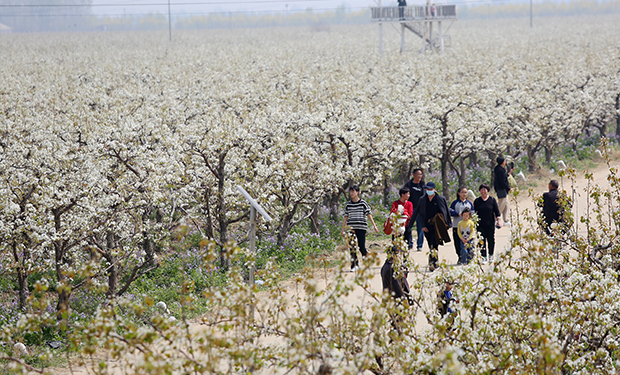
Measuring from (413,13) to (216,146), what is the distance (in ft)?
120

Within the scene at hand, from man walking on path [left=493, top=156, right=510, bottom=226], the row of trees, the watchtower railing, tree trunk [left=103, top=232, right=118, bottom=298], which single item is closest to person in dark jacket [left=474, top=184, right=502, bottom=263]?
man walking on path [left=493, top=156, right=510, bottom=226]

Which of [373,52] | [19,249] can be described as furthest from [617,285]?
[373,52]

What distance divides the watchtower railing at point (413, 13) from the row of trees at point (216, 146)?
535 inches

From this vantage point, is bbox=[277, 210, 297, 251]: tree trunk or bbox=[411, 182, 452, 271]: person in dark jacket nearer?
bbox=[411, 182, 452, 271]: person in dark jacket

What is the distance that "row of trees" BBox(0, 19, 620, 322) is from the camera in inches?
420

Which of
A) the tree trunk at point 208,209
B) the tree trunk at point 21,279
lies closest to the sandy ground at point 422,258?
the tree trunk at point 208,209

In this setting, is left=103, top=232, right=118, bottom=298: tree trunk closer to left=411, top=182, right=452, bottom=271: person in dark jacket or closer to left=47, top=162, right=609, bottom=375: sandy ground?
left=47, top=162, right=609, bottom=375: sandy ground

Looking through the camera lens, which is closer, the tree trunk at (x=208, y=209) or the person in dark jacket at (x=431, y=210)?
the person in dark jacket at (x=431, y=210)

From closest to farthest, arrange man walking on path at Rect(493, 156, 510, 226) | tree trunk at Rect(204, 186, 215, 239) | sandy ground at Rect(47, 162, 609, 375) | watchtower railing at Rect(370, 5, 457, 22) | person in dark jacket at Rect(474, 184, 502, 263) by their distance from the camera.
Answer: sandy ground at Rect(47, 162, 609, 375), person in dark jacket at Rect(474, 184, 502, 263), tree trunk at Rect(204, 186, 215, 239), man walking on path at Rect(493, 156, 510, 226), watchtower railing at Rect(370, 5, 457, 22)

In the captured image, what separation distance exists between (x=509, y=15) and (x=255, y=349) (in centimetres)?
16572

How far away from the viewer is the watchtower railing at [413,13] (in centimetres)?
4338

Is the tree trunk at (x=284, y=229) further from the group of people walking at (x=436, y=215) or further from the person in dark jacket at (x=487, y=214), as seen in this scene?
the person in dark jacket at (x=487, y=214)

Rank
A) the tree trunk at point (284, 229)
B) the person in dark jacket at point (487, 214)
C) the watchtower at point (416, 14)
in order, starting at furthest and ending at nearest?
the watchtower at point (416, 14) < the tree trunk at point (284, 229) < the person in dark jacket at point (487, 214)

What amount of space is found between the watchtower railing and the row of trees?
13600 millimetres
